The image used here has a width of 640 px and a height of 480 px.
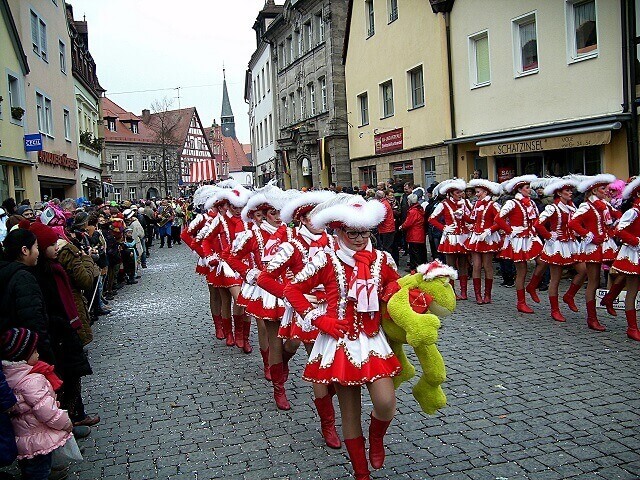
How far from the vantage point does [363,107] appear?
92.9 feet

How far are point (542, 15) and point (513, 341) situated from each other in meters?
10.9

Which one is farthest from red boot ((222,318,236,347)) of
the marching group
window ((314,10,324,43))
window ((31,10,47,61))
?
window ((314,10,324,43))

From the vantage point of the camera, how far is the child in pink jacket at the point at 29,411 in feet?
13.6

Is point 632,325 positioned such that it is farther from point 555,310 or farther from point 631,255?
point 555,310

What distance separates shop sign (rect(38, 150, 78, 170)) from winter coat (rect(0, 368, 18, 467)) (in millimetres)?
21239

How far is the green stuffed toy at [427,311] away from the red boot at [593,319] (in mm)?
4954

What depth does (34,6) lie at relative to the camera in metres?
24.6

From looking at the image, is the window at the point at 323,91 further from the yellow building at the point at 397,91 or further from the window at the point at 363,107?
the window at the point at 363,107

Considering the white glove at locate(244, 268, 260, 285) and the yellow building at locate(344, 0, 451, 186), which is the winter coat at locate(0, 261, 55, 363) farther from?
the yellow building at locate(344, 0, 451, 186)

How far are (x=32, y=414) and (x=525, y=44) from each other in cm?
1607

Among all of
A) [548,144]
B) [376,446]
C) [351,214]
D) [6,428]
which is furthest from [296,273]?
[548,144]

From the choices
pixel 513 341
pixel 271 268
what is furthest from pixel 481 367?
pixel 271 268

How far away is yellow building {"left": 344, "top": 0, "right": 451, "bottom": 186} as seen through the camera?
68.6 feet

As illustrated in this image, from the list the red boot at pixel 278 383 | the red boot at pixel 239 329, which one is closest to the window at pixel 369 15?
the red boot at pixel 239 329
